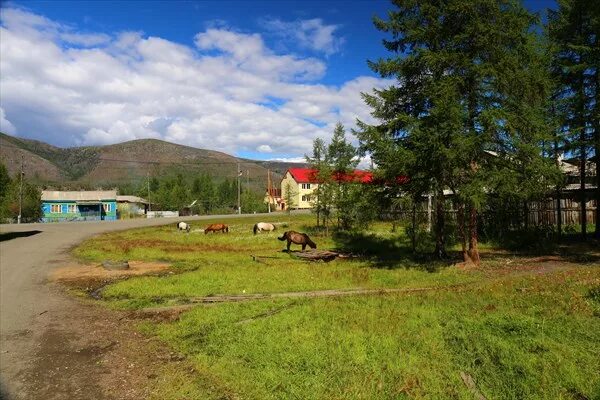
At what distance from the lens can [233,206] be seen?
12150cm

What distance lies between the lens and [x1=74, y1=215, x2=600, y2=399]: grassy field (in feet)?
23.1

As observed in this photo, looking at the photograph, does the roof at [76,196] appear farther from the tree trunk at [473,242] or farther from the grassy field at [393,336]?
the tree trunk at [473,242]

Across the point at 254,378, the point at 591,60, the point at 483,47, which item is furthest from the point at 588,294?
the point at 591,60

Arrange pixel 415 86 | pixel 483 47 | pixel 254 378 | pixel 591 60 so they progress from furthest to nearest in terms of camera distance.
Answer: pixel 591 60, pixel 415 86, pixel 483 47, pixel 254 378

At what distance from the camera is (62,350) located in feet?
32.7

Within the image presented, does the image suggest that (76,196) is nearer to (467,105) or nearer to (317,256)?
(317,256)

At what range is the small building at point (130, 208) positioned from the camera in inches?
3480

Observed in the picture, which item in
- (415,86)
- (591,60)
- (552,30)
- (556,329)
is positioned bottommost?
(556,329)

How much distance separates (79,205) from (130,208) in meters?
10.0

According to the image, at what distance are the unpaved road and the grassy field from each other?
0.84m

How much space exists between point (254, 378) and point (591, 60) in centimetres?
2488

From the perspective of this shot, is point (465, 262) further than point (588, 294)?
Yes

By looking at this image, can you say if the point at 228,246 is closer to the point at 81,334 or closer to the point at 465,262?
the point at 465,262

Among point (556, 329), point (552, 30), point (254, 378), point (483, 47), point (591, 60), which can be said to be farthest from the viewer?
point (552, 30)
